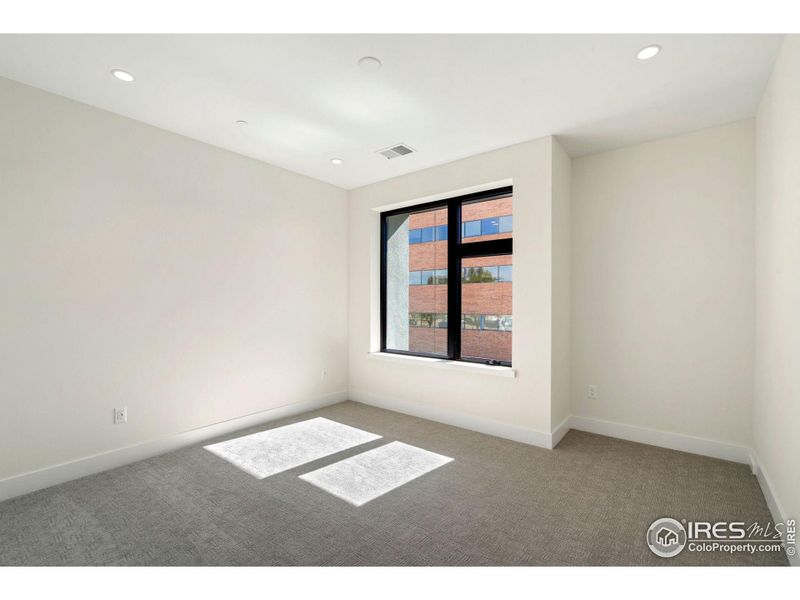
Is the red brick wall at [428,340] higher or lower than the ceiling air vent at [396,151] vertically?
lower

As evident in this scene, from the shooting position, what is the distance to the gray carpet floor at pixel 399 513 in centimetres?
181

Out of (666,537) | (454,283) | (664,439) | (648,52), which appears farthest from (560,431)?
(648,52)

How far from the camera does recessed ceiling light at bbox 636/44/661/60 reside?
2.04 m

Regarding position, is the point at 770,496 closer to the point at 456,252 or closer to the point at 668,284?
the point at 668,284

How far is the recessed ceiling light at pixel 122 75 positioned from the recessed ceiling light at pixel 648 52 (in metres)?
3.01

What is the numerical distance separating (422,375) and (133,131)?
10.9 ft

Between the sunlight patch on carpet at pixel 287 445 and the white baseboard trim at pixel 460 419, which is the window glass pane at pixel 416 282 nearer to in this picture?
the white baseboard trim at pixel 460 419

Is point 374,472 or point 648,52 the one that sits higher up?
point 648,52

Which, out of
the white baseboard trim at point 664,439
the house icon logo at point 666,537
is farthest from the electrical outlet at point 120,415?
the white baseboard trim at point 664,439

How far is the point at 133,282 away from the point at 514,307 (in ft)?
10.3

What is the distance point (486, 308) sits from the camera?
12.7 feet

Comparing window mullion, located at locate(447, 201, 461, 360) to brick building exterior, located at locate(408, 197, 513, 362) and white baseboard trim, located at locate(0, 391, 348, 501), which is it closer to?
brick building exterior, located at locate(408, 197, 513, 362)
